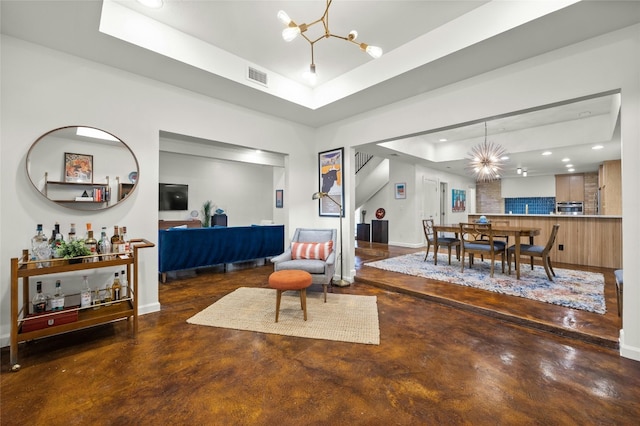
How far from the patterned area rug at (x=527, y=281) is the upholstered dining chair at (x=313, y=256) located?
151 centimetres

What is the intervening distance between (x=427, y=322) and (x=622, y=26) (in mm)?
3032

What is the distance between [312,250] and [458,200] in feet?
25.0

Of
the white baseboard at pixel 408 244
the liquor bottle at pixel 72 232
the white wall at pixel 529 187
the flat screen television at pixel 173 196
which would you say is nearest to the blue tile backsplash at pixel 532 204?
the white wall at pixel 529 187

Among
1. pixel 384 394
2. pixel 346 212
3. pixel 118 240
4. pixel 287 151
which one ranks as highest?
pixel 287 151

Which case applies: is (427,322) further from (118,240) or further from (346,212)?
(118,240)

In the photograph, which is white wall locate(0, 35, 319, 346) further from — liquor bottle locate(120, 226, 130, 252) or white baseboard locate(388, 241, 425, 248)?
white baseboard locate(388, 241, 425, 248)

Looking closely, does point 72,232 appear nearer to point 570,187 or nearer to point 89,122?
point 89,122

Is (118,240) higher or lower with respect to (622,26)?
lower

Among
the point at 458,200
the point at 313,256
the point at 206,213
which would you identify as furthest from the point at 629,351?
the point at 206,213

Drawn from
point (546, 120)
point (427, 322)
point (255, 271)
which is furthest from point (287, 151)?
point (546, 120)

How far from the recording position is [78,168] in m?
2.64

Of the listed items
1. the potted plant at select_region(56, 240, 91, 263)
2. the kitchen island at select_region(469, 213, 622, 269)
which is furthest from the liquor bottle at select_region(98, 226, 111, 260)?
the kitchen island at select_region(469, 213, 622, 269)

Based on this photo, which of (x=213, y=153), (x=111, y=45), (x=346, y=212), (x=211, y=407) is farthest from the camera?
(x=213, y=153)

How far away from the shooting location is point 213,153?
6434 millimetres
